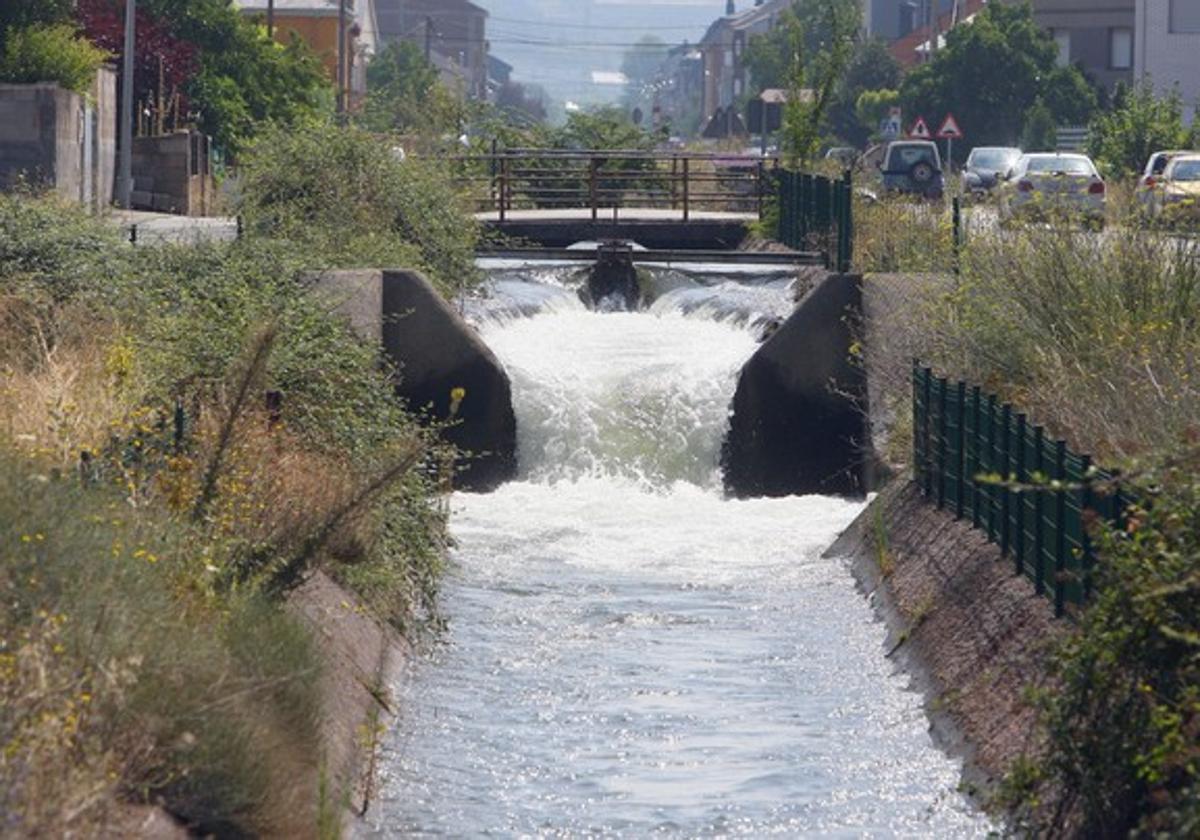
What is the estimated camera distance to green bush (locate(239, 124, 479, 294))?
2835 cm

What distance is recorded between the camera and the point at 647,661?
52.7ft

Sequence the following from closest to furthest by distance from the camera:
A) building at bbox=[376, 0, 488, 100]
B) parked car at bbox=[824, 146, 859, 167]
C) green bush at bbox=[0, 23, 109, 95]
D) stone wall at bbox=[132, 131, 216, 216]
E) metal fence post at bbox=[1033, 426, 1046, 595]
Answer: metal fence post at bbox=[1033, 426, 1046, 595] < green bush at bbox=[0, 23, 109, 95] < stone wall at bbox=[132, 131, 216, 216] < parked car at bbox=[824, 146, 859, 167] < building at bbox=[376, 0, 488, 100]

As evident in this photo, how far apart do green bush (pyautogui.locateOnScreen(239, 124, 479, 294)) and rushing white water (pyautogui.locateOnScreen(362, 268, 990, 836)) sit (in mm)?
2715

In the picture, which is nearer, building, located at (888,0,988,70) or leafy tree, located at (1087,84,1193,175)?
leafy tree, located at (1087,84,1193,175)

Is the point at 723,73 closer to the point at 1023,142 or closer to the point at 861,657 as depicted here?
the point at 1023,142

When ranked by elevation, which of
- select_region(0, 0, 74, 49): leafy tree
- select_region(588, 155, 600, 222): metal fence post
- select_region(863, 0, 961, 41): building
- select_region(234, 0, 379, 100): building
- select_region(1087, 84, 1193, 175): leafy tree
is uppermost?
select_region(863, 0, 961, 41): building

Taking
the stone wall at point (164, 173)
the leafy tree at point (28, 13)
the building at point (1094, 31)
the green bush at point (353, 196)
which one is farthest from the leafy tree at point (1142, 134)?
the building at point (1094, 31)

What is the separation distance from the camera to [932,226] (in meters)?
26.9

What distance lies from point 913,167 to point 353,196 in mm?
28942

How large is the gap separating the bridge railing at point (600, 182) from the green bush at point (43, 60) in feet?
19.0

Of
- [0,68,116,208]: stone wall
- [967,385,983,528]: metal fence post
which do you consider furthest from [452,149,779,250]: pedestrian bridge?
[967,385,983,528]: metal fence post

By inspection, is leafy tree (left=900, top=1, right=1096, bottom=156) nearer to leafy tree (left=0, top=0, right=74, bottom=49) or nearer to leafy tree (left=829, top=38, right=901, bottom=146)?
leafy tree (left=829, top=38, right=901, bottom=146)

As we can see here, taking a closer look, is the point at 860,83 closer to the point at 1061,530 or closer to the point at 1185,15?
the point at 1185,15

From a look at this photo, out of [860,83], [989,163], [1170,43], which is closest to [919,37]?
[860,83]
